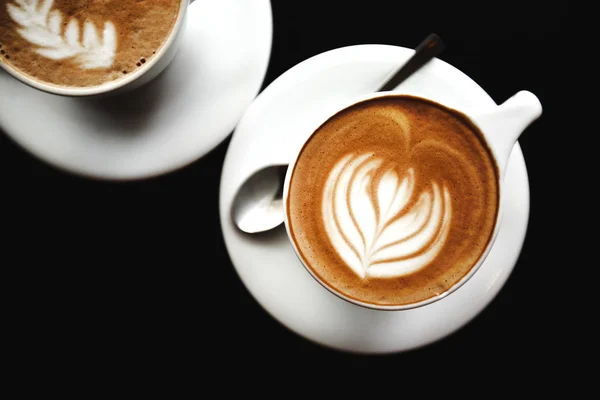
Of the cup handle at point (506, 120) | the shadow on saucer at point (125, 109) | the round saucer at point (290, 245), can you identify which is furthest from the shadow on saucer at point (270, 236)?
the cup handle at point (506, 120)

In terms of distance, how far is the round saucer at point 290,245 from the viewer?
3.20 feet

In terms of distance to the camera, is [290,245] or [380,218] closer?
[380,218]

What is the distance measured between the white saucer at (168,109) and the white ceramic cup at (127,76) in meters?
0.10

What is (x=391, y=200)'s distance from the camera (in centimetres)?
89

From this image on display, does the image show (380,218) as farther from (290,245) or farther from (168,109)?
(168,109)

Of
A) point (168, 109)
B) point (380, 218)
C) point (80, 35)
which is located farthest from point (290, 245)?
point (80, 35)

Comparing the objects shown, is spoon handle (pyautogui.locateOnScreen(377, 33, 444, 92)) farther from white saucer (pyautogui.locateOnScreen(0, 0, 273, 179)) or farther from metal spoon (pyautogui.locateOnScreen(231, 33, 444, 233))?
white saucer (pyautogui.locateOnScreen(0, 0, 273, 179))

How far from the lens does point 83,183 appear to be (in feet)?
4.62

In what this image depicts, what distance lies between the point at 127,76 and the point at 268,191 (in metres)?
0.36

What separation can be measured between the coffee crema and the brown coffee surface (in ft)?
1.24

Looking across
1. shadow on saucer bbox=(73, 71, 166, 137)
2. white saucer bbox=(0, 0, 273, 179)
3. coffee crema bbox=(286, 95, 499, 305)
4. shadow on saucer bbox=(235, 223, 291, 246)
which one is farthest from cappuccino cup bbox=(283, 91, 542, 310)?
shadow on saucer bbox=(73, 71, 166, 137)

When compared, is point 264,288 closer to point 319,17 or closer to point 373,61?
point 373,61

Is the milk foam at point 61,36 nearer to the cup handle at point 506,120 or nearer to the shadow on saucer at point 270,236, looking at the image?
the shadow on saucer at point 270,236

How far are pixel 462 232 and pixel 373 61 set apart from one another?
389mm
